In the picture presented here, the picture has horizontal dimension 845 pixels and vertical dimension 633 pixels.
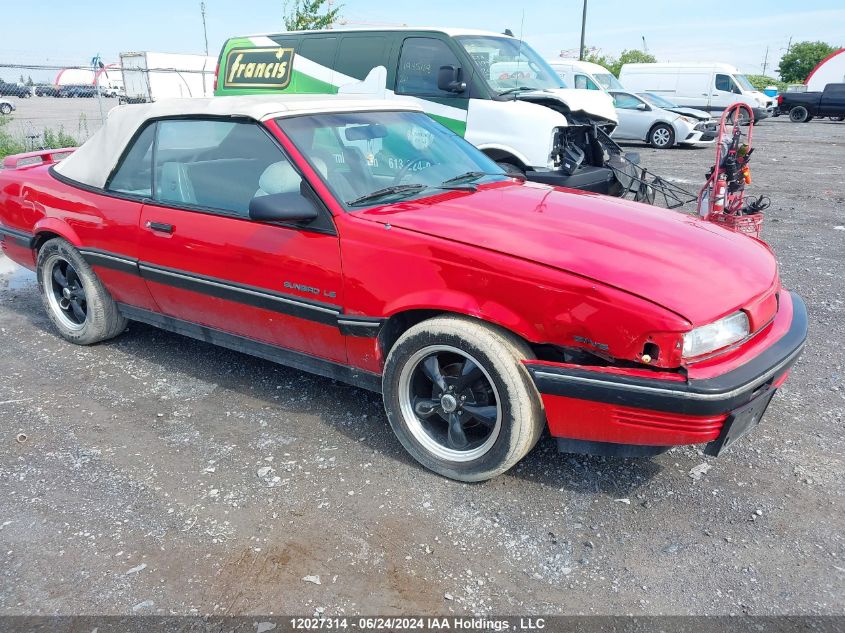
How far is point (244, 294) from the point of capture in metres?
3.47

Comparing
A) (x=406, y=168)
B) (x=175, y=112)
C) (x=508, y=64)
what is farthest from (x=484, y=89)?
(x=175, y=112)

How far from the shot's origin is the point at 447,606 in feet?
7.53

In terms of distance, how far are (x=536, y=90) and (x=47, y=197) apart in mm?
5067

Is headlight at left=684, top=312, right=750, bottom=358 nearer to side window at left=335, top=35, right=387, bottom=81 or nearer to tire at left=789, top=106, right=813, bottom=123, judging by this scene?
side window at left=335, top=35, right=387, bottom=81

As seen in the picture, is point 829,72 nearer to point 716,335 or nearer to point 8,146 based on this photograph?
point 8,146

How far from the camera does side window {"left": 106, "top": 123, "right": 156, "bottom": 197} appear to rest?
3951 millimetres

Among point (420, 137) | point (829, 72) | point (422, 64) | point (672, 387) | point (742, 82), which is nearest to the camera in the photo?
point (672, 387)

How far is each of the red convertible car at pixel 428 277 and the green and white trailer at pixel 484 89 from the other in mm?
2892

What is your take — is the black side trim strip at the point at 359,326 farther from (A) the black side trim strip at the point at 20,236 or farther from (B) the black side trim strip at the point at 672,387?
(A) the black side trim strip at the point at 20,236

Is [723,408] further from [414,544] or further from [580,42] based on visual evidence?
[580,42]

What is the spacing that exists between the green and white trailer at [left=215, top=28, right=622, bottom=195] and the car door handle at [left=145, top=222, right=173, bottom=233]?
372 cm

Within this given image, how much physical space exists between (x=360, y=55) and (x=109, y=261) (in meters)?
4.70

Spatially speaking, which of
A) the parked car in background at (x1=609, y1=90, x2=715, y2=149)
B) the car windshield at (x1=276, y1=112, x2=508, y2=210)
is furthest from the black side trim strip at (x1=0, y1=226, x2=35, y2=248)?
the parked car in background at (x1=609, y1=90, x2=715, y2=149)

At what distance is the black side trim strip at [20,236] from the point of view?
15.1 feet
